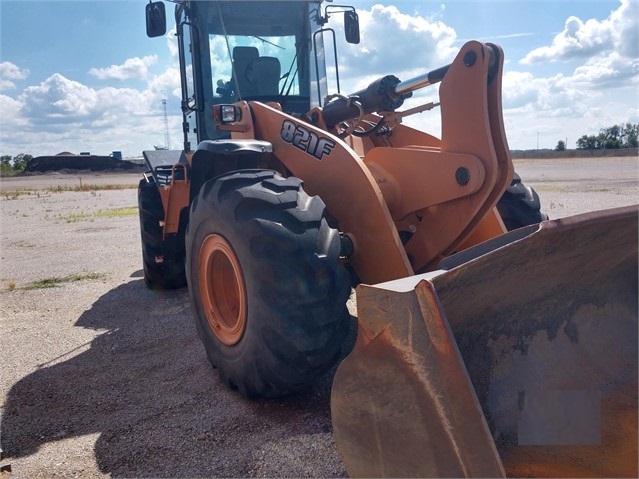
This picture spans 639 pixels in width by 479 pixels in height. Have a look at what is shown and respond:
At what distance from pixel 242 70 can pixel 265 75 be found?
212 mm

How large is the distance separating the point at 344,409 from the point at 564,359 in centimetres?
120

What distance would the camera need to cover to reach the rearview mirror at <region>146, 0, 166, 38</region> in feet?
17.9

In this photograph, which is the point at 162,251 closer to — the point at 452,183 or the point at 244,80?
the point at 244,80

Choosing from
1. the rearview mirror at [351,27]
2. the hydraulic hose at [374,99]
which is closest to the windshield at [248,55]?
the rearview mirror at [351,27]

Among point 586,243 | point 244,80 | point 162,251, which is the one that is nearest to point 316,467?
point 586,243

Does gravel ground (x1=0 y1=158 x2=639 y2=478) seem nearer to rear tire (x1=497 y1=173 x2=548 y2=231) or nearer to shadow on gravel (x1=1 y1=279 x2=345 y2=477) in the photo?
shadow on gravel (x1=1 y1=279 x2=345 y2=477)

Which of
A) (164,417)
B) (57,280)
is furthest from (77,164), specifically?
(164,417)

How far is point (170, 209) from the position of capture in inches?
229

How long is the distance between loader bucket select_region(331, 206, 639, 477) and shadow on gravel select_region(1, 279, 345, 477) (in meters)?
0.75

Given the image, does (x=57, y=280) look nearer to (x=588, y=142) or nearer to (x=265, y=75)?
(x=265, y=75)

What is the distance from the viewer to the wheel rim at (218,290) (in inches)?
144

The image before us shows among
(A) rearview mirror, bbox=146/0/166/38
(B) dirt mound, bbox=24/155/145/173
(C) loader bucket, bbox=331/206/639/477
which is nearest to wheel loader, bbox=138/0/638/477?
(C) loader bucket, bbox=331/206/639/477

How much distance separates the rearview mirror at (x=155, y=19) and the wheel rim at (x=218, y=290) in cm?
274

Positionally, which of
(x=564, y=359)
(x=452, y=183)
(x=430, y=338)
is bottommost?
(x=564, y=359)
